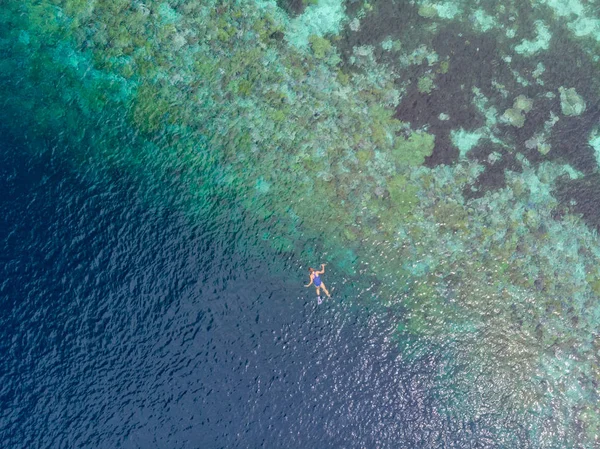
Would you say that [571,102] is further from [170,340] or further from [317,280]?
[170,340]

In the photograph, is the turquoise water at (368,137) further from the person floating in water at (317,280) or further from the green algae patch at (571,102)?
the person floating in water at (317,280)

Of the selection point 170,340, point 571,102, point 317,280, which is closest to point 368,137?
point 317,280

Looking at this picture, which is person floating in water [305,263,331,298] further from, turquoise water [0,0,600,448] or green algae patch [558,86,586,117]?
green algae patch [558,86,586,117]

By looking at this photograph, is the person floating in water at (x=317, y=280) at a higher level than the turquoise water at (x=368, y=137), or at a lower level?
lower

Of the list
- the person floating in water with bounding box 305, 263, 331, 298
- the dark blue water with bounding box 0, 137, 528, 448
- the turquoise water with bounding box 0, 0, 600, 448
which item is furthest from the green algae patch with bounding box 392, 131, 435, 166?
the dark blue water with bounding box 0, 137, 528, 448

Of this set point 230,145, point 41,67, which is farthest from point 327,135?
point 41,67

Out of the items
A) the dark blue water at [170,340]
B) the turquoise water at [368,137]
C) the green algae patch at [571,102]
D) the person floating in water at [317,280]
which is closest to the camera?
the dark blue water at [170,340]

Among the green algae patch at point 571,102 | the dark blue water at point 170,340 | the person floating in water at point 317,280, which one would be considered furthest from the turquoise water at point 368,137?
the dark blue water at point 170,340
